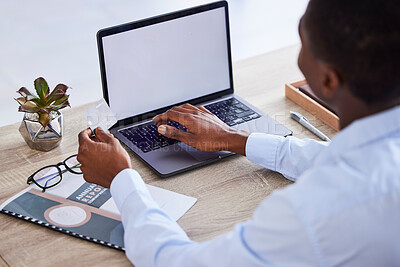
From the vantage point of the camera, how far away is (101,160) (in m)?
1.31

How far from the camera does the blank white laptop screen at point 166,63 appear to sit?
1.60 metres

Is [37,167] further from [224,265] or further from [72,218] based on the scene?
[224,265]

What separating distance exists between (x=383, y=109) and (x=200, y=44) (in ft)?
2.76

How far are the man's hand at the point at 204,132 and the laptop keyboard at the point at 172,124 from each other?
0.13 ft

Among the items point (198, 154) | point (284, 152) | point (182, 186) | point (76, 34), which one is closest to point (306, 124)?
point (284, 152)

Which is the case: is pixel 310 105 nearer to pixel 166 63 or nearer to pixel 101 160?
pixel 166 63

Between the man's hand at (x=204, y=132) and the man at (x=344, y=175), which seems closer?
the man at (x=344, y=175)

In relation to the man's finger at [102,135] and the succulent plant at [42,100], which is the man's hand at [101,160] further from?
the succulent plant at [42,100]

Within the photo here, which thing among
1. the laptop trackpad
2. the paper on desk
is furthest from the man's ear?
the paper on desk

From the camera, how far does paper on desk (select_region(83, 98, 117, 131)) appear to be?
1480 millimetres

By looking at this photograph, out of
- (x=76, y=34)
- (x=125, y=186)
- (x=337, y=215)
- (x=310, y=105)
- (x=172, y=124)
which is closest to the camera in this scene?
(x=337, y=215)

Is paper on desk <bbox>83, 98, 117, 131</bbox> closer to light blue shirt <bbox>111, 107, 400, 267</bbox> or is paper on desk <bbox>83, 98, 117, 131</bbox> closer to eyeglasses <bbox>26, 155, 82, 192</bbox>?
eyeglasses <bbox>26, 155, 82, 192</bbox>

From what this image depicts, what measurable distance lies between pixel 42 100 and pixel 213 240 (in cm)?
72

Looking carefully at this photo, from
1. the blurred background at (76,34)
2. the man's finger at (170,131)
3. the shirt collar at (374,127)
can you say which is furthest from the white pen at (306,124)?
the blurred background at (76,34)
